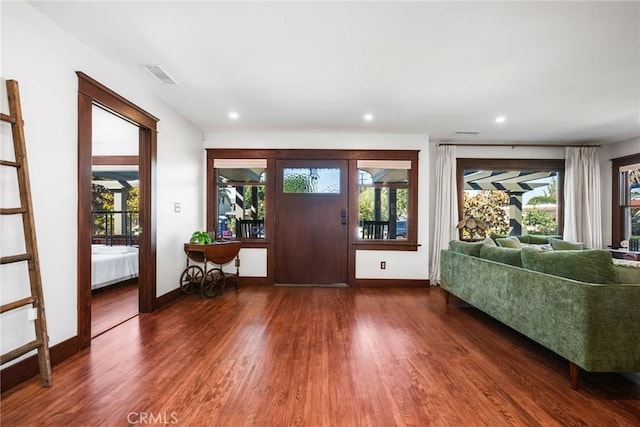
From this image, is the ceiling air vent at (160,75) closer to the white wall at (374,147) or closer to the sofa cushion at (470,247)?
→ the white wall at (374,147)

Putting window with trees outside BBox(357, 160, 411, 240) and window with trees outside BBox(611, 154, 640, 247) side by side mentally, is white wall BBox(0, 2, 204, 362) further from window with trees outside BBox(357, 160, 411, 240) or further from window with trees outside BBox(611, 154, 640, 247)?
window with trees outside BBox(611, 154, 640, 247)

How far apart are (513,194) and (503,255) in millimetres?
3210

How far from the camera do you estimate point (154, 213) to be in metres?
3.25

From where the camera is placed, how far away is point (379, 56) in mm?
2348

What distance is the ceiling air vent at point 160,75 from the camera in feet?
8.41

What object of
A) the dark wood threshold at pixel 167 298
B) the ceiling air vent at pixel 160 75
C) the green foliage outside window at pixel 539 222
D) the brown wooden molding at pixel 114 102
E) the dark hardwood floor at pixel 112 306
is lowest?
the dark hardwood floor at pixel 112 306

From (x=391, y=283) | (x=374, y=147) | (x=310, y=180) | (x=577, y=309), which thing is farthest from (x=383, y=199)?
(x=577, y=309)

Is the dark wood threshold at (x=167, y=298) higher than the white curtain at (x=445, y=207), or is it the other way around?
the white curtain at (x=445, y=207)

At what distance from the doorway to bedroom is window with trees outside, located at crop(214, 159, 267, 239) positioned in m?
1.20

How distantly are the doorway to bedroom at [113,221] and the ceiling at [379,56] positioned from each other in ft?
2.86

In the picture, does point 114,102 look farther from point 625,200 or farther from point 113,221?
point 625,200

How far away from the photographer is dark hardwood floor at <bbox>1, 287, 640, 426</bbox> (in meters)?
1.53

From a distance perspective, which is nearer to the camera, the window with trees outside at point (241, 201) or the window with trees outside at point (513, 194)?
the window with trees outside at point (241, 201)

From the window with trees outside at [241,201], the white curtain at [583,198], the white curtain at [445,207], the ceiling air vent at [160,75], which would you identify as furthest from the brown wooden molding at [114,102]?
the white curtain at [583,198]
